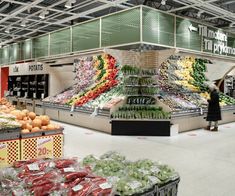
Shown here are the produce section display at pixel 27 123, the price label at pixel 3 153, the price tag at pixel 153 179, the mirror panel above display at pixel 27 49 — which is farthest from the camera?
the mirror panel above display at pixel 27 49

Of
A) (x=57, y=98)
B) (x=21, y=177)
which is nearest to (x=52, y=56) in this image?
(x=57, y=98)

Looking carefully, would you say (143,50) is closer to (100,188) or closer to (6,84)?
(100,188)

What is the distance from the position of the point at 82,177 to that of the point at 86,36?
745 centimetres

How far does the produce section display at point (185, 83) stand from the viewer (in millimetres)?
8614

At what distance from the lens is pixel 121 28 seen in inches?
297

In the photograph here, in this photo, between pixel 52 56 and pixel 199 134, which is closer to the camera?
pixel 199 134

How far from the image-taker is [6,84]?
1580 cm

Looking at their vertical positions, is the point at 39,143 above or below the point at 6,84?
below

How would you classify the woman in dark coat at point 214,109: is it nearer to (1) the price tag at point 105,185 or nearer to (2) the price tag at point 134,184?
(2) the price tag at point 134,184

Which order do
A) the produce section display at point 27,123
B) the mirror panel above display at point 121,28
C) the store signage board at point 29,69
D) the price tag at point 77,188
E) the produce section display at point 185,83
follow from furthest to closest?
the store signage board at point 29,69 → the produce section display at point 185,83 → the mirror panel above display at point 121,28 → the produce section display at point 27,123 → the price tag at point 77,188

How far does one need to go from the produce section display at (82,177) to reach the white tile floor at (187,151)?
5.35 ft

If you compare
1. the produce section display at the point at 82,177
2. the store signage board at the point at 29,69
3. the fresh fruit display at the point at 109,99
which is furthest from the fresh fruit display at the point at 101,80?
the produce section display at the point at 82,177

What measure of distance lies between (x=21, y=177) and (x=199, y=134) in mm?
6633

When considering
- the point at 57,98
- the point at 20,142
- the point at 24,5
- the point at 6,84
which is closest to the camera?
the point at 20,142
